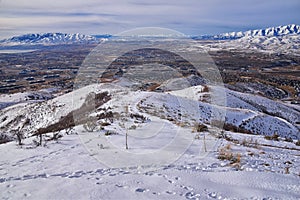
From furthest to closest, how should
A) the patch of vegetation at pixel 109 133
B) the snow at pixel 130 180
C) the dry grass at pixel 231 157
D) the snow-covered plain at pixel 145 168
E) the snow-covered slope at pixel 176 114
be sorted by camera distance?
the snow-covered slope at pixel 176 114 < the patch of vegetation at pixel 109 133 < the dry grass at pixel 231 157 < the snow-covered plain at pixel 145 168 < the snow at pixel 130 180

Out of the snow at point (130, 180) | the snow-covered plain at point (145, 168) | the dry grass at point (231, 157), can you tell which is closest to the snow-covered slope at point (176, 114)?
the snow-covered plain at point (145, 168)

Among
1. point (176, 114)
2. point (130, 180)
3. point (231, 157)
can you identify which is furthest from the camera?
point (176, 114)

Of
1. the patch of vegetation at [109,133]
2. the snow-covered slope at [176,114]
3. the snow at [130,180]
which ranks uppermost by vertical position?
the snow at [130,180]

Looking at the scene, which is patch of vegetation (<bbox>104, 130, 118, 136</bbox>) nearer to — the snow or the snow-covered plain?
the snow-covered plain

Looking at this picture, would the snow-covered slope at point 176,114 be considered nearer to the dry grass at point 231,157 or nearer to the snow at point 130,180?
the dry grass at point 231,157

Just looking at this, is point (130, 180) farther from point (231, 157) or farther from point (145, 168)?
point (231, 157)

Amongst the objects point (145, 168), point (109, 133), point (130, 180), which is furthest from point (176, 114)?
point (130, 180)

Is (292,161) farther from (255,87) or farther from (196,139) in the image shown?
(255,87)

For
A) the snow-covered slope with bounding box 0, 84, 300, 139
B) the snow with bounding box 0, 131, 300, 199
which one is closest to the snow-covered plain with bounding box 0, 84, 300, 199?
the snow with bounding box 0, 131, 300, 199

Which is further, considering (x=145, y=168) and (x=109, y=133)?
(x=109, y=133)

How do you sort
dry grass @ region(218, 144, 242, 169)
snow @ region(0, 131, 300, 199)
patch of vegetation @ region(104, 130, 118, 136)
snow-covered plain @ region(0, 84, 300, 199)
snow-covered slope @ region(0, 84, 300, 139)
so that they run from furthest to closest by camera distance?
snow-covered slope @ region(0, 84, 300, 139), patch of vegetation @ region(104, 130, 118, 136), dry grass @ region(218, 144, 242, 169), snow-covered plain @ region(0, 84, 300, 199), snow @ region(0, 131, 300, 199)

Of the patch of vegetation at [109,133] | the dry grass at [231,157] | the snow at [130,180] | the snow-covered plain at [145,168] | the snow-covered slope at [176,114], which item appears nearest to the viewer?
the snow at [130,180]
